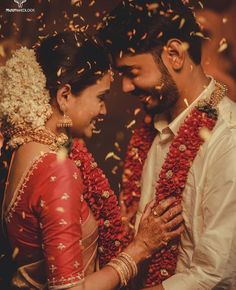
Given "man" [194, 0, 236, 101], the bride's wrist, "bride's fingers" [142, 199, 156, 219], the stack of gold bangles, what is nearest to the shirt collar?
"bride's fingers" [142, 199, 156, 219]

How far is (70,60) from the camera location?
1.97 m

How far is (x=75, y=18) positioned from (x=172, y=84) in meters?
1.99

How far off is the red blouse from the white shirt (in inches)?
21.3

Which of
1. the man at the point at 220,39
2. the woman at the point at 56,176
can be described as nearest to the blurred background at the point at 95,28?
the man at the point at 220,39

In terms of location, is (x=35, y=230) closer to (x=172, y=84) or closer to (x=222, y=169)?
(x=222, y=169)

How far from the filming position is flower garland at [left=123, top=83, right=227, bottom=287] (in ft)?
7.28

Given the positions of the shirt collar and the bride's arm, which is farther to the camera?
the shirt collar

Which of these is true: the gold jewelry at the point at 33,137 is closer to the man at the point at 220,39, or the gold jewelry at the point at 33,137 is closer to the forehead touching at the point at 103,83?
the forehead touching at the point at 103,83

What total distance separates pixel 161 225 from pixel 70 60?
0.84 metres

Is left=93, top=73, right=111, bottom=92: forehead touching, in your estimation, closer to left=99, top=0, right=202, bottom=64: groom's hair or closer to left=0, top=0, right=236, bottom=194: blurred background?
left=99, top=0, right=202, bottom=64: groom's hair

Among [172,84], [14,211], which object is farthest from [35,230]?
[172,84]

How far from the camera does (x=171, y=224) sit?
2.16m

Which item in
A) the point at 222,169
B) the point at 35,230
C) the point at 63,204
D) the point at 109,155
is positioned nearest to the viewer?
the point at 63,204

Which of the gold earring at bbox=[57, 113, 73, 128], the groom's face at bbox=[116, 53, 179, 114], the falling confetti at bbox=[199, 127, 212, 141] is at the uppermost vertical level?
the groom's face at bbox=[116, 53, 179, 114]
